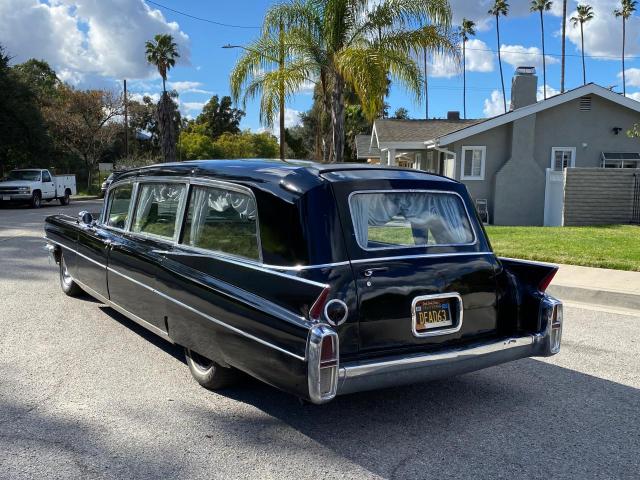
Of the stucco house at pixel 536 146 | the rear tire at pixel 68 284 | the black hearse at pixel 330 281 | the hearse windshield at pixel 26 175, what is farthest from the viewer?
the hearse windshield at pixel 26 175

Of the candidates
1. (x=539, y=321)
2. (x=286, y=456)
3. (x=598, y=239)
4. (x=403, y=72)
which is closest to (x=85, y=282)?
(x=286, y=456)

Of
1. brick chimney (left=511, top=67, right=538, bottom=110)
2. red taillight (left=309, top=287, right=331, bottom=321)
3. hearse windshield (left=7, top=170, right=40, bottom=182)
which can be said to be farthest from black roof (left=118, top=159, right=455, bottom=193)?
hearse windshield (left=7, top=170, right=40, bottom=182)

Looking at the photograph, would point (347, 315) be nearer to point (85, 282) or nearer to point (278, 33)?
point (85, 282)

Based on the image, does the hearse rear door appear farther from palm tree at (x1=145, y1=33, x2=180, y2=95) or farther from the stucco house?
palm tree at (x1=145, y1=33, x2=180, y2=95)

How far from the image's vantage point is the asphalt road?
3338 mm

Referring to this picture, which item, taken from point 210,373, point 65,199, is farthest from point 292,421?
point 65,199

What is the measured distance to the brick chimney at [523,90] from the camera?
74.0 ft

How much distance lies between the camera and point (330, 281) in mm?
3645

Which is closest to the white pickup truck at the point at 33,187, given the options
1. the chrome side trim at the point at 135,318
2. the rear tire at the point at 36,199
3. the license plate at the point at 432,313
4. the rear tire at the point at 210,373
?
the rear tire at the point at 36,199

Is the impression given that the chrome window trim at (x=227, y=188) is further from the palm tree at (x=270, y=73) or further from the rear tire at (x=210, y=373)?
the palm tree at (x=270, y=73)

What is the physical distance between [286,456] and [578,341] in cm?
371

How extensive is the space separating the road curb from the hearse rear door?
13.6 ft

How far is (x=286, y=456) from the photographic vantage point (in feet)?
11.3

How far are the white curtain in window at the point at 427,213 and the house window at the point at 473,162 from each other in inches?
656
